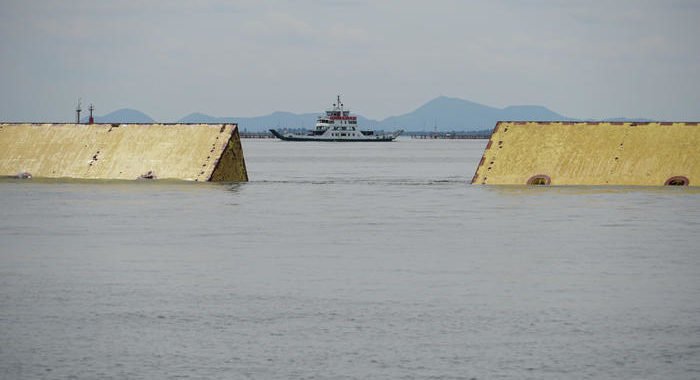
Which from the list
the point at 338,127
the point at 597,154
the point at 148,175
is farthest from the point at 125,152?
the point at 338,127

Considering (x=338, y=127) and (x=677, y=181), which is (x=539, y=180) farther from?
(x=338, y=127)

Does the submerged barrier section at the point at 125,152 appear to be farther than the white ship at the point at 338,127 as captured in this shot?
No

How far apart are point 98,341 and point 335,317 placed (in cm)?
205

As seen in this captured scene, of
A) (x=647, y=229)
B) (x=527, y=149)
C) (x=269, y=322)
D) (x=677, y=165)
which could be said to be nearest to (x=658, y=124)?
(x=677, y=165)

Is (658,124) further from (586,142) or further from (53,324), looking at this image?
(53,324)

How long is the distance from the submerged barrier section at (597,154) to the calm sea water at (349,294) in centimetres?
722

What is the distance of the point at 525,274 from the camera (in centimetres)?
1107

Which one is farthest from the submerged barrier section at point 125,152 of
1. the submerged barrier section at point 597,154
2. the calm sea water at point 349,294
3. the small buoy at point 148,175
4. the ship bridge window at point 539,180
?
the calm sea water at point 349,294

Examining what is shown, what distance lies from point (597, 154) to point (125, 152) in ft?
45.3

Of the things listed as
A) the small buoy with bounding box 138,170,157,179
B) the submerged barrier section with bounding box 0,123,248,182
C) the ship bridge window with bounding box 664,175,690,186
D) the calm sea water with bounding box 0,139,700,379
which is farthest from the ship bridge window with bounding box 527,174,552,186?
the small buoy with bounding box 138,170,157,179

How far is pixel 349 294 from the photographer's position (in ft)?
31.9

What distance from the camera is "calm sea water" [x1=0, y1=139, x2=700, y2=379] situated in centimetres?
696

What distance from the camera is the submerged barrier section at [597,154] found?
26406 millimetres

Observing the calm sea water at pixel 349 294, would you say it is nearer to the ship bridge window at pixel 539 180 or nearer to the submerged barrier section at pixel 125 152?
the ship bridge window at pixel 539 180
